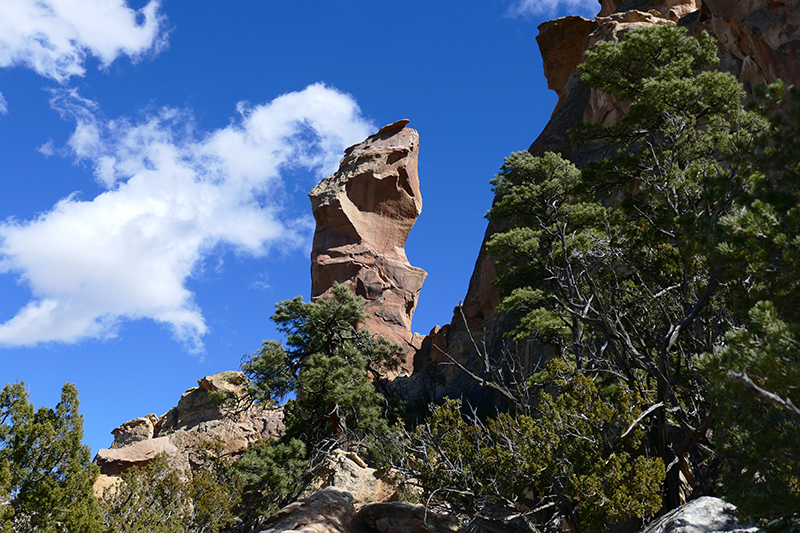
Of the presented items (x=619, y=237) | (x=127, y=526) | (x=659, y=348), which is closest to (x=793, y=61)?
(x=619, y=237)

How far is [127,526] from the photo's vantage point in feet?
56.2

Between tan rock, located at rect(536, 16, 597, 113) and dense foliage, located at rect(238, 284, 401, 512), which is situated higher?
tan rock, located at rect(536, 16, 597, 113)

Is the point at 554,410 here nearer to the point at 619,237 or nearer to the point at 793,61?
the point at 619,237

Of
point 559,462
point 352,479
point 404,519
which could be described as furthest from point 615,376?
point 352,479

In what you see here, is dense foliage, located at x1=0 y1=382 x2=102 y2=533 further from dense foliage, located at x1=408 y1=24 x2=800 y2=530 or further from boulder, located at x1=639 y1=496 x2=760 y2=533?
boulder, located at x1=639 y1=496 x2=760 y2=533

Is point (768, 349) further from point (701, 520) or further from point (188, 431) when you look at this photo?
point (188, 431)

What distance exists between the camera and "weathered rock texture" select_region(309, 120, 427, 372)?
156 ft

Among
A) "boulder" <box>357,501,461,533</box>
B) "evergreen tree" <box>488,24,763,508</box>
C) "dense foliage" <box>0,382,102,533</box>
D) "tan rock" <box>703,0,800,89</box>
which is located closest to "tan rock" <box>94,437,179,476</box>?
"dense foliage" <box>0,382,102,533</box>

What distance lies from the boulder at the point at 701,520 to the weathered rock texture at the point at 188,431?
24426 millimetres

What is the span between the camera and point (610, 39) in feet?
112

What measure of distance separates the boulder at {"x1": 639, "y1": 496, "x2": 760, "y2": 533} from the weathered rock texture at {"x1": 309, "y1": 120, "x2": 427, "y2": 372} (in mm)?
38763

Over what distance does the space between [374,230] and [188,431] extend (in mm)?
21534

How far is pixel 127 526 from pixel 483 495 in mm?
11601

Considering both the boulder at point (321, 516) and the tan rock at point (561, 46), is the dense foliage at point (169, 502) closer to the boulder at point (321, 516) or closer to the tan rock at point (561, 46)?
the boulder at point (321, 516)
